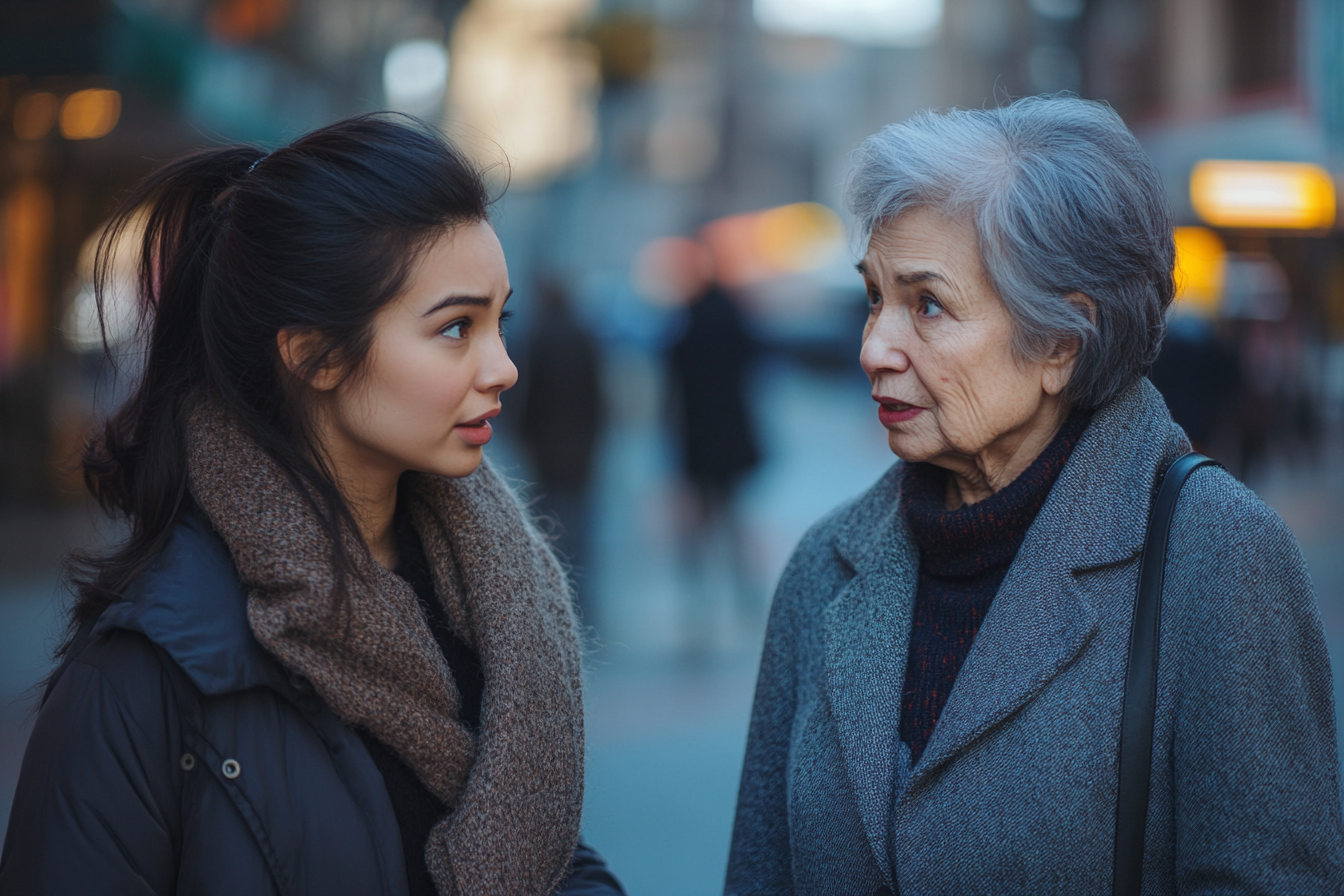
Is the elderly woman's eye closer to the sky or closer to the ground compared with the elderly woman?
closer to the sky

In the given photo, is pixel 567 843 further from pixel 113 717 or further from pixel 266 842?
pixel 113 717

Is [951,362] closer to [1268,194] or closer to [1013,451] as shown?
[1013,451]

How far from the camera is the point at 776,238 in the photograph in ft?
163

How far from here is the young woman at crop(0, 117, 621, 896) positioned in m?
1.75

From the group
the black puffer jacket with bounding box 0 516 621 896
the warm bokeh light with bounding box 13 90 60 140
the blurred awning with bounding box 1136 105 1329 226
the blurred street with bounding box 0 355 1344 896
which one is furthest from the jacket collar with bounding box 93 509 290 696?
the blurred awning with bounding box 1136 105 1329 226

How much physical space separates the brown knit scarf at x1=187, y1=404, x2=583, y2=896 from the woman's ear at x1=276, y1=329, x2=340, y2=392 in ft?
0.47

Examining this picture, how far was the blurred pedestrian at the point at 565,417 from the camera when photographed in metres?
8.02

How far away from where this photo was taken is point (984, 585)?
213cm

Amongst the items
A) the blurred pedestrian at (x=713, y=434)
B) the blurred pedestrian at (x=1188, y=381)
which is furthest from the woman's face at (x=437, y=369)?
the blurred pedestrian at (x=713, y=434)

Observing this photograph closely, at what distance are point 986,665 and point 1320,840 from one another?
1.74 feet

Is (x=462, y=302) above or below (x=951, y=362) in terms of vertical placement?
above

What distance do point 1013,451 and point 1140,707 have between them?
1.72ft

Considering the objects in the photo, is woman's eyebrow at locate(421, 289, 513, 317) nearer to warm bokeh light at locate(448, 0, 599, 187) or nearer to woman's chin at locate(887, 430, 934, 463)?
woman's chin at locate(887, 430, 934, 463)

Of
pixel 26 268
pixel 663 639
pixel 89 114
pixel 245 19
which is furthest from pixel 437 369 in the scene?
pixel 245 19
